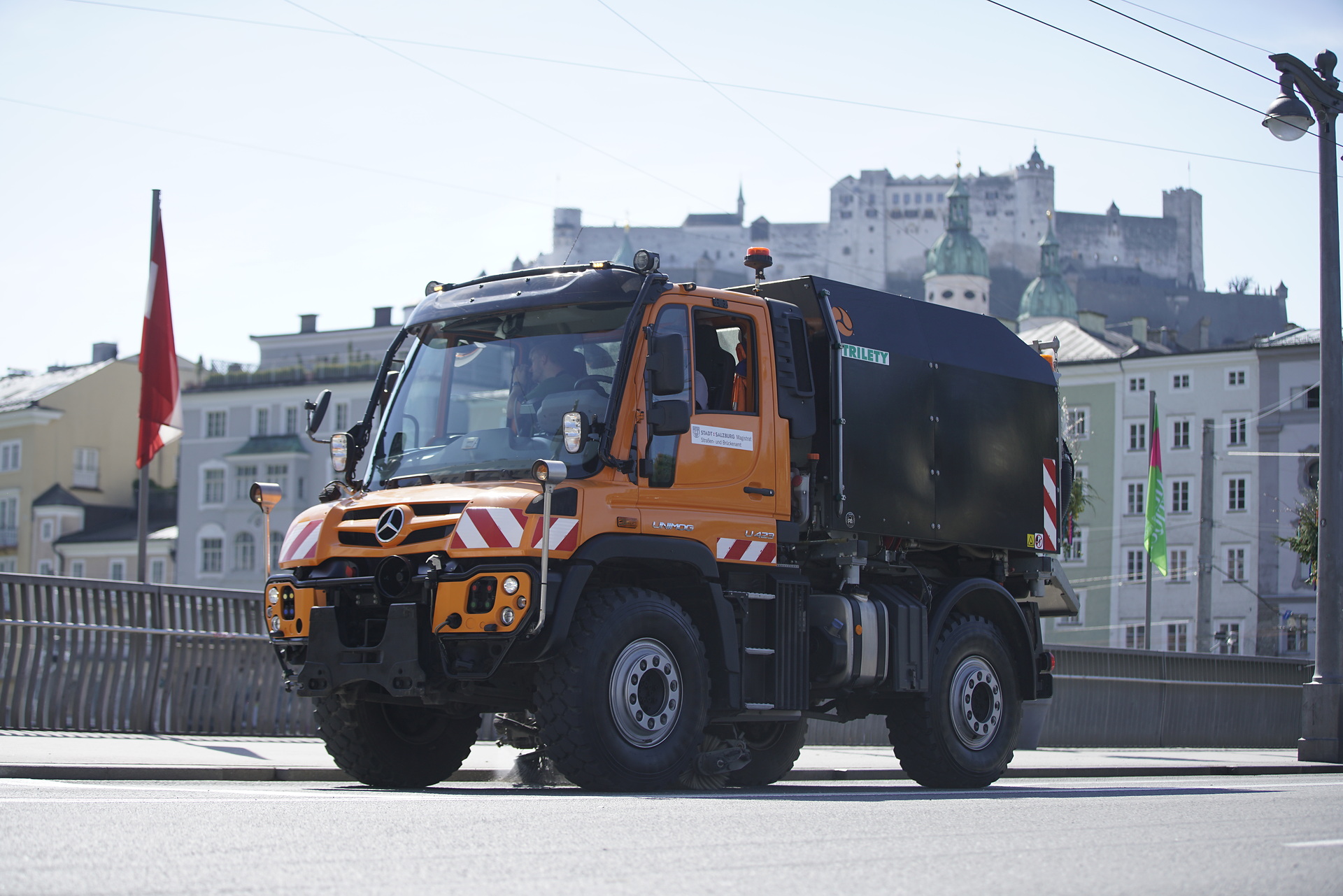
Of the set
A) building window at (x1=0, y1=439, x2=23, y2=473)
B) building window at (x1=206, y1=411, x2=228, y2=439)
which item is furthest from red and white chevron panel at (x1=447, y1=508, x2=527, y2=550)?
building window at (x1=0, y1=439, x2=23, y2=473)

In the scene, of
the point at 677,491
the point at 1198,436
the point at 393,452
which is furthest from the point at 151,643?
the point at 1198,436

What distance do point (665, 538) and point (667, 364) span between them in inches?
41.2

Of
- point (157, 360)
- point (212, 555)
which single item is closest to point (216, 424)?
point (212, 555)

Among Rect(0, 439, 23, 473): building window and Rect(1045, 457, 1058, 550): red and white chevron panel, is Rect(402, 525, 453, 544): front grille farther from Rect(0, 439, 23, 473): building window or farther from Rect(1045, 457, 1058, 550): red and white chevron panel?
Rect(0, 439, 23, 473): building window

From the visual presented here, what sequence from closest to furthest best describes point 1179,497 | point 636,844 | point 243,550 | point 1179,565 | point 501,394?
point 636,844, point 501,394, point 1179,565, point 1179,497, point 243,550

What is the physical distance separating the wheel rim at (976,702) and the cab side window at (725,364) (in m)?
2.87

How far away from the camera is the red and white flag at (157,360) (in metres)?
17.2

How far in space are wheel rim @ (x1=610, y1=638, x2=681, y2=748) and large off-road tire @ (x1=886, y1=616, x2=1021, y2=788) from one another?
2753 mm

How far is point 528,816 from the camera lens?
7.35 meters

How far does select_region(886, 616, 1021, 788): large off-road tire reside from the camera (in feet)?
39.1

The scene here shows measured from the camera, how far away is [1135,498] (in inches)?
2835

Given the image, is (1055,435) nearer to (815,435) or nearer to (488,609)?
(815,435)

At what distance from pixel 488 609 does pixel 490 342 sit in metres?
2.10

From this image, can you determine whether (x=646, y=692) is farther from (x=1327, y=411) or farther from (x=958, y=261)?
(x=958, y=261)
